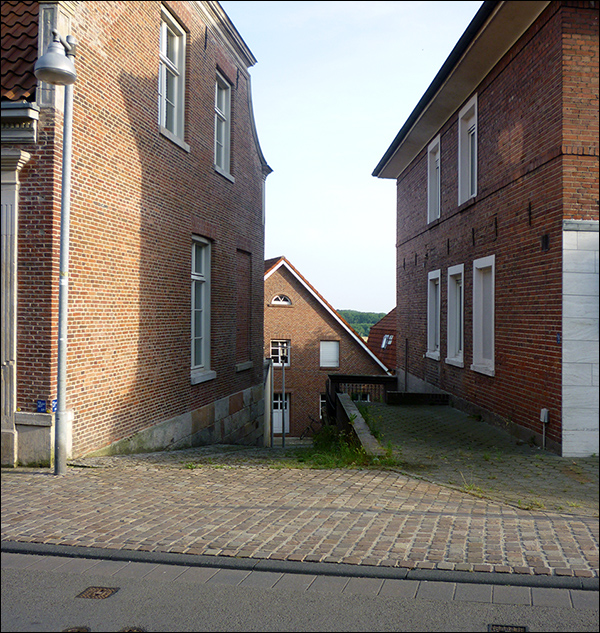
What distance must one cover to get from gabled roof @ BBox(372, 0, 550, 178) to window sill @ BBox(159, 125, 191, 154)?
501 cm

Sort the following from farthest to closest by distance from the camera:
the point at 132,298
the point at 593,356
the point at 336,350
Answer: the point at 336,350 < the point at 132,298 < the point at 593,356

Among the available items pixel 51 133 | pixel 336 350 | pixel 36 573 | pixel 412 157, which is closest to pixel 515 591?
pixel 36 573

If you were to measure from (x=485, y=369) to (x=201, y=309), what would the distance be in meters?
5.68

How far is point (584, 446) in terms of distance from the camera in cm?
207

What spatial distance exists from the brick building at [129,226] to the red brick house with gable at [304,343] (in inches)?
653

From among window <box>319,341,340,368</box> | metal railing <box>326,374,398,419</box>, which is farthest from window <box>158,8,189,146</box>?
window <box>319,341,340,368</box>

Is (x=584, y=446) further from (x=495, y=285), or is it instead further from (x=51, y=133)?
(x=495, y=285)

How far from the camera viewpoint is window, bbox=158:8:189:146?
10.8 metres

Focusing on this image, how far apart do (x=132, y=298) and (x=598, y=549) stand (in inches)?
310

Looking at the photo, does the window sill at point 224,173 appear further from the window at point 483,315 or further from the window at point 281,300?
the window at point 281,300

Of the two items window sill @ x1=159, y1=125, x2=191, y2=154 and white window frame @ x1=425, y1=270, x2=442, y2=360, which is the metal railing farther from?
window sill @ x1=159, y1=125, x2=191, y2=154

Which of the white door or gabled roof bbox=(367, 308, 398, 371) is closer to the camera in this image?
gabled roof bbox=(367, 308, 398, 371)

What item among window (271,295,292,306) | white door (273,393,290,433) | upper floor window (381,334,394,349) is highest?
window (271,295,292,306)

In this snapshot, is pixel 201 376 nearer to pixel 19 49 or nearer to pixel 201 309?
pixel 201 309
